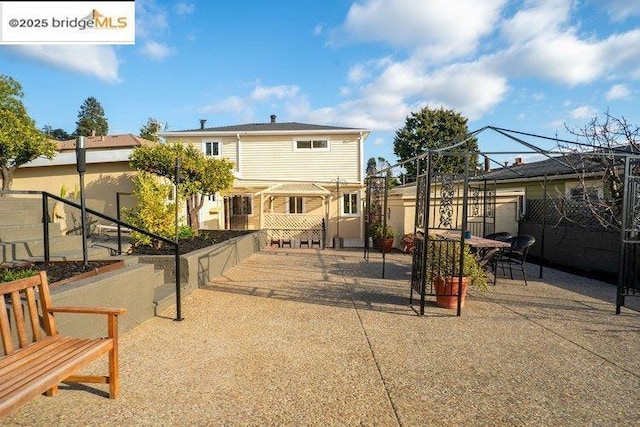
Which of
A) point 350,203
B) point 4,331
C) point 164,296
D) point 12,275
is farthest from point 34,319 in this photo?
point 350,203

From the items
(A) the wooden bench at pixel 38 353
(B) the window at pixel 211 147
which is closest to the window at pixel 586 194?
(A) the wooden bench at pixel 38 353

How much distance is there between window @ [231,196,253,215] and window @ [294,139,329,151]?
3335mm

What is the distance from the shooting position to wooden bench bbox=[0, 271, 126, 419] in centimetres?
208

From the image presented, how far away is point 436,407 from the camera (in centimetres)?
283

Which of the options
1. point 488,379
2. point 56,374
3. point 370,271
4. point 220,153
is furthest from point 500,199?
point 56,374

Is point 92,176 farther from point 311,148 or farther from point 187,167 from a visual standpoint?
point 311,148

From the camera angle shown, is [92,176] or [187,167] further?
[92,176]

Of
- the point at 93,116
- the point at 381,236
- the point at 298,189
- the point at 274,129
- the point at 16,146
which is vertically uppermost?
the point at 93,116

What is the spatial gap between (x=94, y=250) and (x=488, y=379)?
598 centimetres

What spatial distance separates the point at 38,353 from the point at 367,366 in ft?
8.51

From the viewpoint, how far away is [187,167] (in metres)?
A: 9.93

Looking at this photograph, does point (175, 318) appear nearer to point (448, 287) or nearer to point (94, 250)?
point (94, 250)

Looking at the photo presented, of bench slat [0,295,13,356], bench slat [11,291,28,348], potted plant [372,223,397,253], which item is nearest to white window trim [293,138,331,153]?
potted plant [372,223,397,253]

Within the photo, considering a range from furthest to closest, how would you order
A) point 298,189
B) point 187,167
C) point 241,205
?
point 241,205
point 298,189
point 187,167
